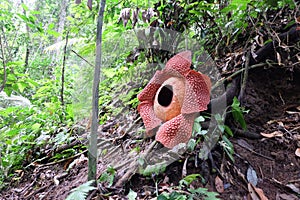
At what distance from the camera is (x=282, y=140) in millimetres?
1467

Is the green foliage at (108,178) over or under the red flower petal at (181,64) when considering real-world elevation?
under

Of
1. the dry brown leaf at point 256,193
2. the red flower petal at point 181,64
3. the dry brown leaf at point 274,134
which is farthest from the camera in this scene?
the dry brown leaf at point 274,134

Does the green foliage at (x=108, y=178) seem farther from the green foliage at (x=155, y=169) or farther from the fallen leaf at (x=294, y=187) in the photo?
the fallen leaf at (x=294, y=187)

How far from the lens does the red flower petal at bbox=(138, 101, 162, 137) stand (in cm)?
144

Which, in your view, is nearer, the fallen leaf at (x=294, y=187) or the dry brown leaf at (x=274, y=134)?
the fallen leaf at (x=294, y=187)

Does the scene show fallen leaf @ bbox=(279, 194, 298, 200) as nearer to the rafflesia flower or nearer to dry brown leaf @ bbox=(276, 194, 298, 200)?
dry brown leaf @ bbox=(276, 194, 298, 200)

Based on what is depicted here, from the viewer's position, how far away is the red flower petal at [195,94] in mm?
1249

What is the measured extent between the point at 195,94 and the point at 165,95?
0.23 metres

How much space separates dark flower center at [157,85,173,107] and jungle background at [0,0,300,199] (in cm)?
22

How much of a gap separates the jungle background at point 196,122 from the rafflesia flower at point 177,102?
0.09m

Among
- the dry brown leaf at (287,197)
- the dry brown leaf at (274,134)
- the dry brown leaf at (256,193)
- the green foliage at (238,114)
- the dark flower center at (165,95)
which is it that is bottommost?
the dry brown leaf at (287,197)

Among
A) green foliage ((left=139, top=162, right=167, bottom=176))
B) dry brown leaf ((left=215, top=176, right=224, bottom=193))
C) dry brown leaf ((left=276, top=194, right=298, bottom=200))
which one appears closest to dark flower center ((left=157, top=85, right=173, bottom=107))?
green foliage ((left=139, top=162, right=167, bottom=176))

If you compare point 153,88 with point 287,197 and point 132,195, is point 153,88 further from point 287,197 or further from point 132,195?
point 287,197

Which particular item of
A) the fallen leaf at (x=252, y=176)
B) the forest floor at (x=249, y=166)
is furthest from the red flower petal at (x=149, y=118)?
the fallen leaf at (x=252, y=176)
